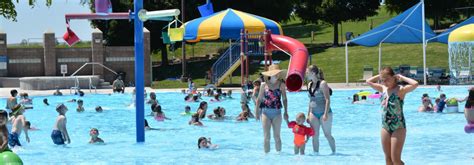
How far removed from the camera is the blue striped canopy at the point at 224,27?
32.2m

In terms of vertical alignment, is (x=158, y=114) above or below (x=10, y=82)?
below

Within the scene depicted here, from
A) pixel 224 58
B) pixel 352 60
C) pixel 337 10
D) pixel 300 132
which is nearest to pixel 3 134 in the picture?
pixel 300 132

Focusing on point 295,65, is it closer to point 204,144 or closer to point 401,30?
point 204,144

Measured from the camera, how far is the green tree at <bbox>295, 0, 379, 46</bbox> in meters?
49.3

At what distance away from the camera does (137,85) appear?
45.2ft

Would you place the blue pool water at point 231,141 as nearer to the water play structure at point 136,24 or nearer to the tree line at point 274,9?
the water play structure at point 136,24

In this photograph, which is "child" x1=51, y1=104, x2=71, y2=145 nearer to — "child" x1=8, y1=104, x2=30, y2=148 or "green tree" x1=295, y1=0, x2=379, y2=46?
"child" x1=8, y1=104, x2=30, y2=148

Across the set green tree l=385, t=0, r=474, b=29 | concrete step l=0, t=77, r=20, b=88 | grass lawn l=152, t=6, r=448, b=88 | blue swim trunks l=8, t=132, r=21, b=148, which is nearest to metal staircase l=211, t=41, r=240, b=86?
grass lawn l=152, t=6, r=448, b=88

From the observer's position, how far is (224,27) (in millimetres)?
32250

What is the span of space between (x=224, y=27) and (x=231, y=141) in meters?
17.6

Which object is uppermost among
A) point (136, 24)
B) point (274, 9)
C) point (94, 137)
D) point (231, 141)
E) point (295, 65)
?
point (274, 9)

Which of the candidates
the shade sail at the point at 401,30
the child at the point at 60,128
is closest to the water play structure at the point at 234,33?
the shade sail at the point at 401,30

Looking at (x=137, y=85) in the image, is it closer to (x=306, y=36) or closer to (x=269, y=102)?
(x=269, y=102)

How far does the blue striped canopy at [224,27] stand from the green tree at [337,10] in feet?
55.4
